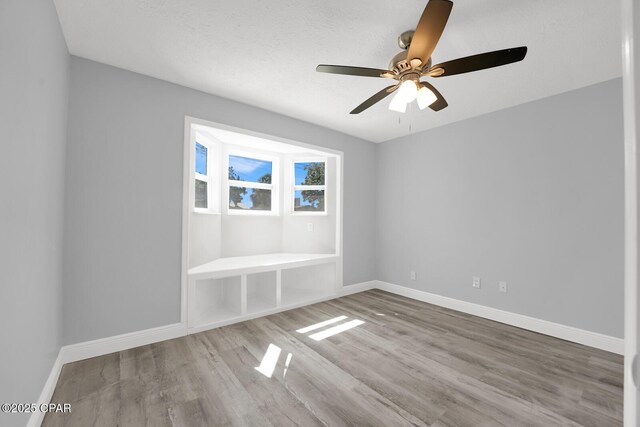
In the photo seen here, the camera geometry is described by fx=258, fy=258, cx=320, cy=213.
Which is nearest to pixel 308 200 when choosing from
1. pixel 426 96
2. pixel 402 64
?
pixel 426 96

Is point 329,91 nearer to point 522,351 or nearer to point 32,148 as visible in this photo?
point 32,148

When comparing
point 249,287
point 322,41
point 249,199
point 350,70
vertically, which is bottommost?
point 249,287

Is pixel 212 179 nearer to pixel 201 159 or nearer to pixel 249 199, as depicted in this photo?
pixel 201 159

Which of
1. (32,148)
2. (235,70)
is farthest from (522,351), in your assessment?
(32,148)

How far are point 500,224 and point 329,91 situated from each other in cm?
253

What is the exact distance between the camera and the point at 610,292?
2396 millimetres

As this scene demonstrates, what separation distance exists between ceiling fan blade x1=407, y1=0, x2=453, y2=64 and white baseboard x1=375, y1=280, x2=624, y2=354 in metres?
2.93

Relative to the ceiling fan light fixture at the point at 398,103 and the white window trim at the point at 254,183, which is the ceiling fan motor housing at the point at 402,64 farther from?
the white window trim at the point at 254,183

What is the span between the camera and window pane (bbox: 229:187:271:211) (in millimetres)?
3855

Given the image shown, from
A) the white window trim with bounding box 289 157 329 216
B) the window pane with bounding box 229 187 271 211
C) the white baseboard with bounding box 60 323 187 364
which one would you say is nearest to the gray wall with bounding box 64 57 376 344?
the white baseboard with bounding box 60 323 187 364

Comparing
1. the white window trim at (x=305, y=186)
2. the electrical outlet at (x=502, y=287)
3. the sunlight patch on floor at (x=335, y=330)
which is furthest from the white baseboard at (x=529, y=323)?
the white window trim at (x=305, y=186)

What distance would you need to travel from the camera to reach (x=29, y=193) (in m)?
1.35

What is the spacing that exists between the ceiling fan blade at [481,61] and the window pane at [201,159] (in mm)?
2755

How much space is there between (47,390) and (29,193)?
4.20ft
